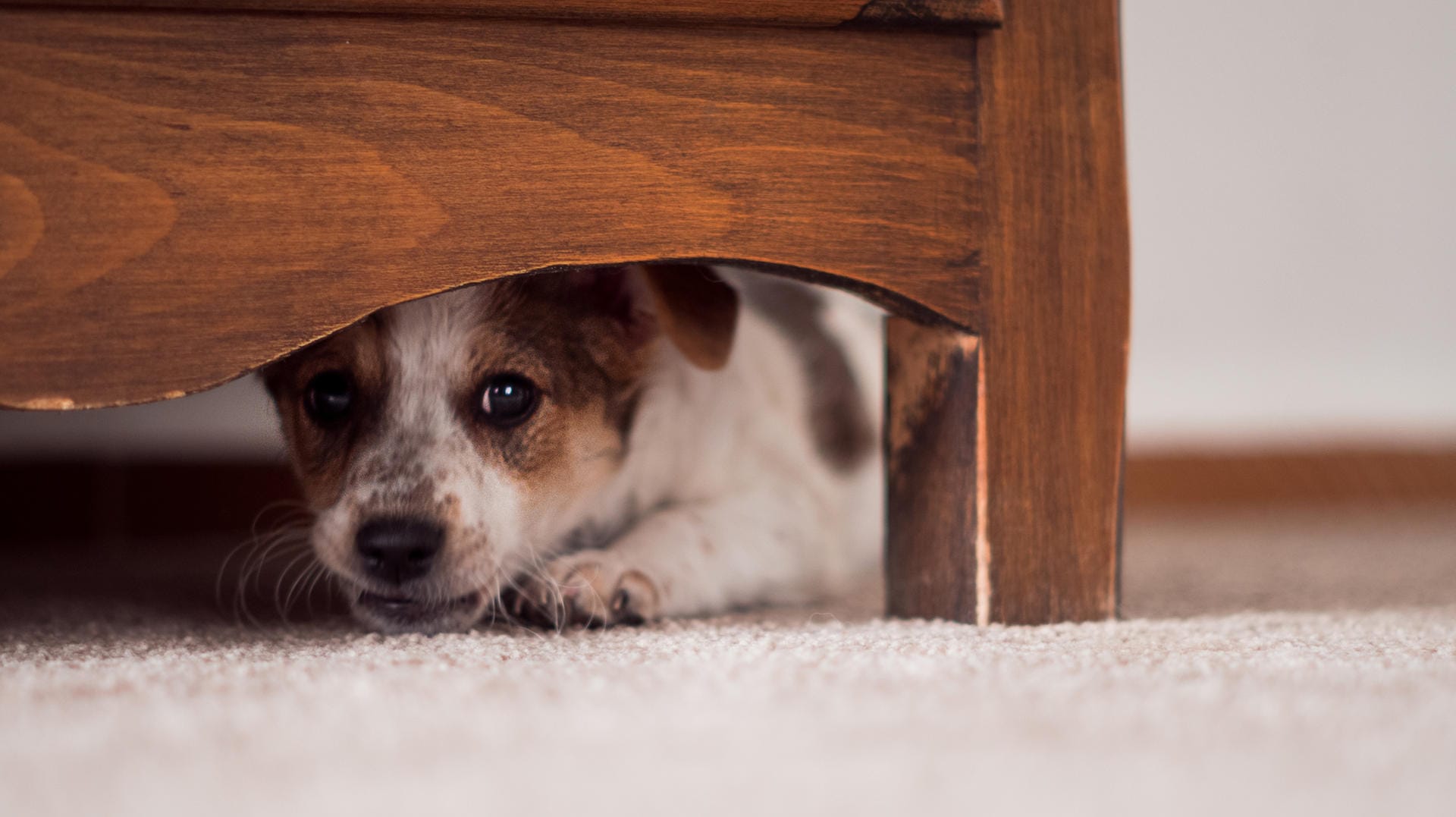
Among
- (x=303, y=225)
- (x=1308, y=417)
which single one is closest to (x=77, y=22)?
(x=303, y=225)

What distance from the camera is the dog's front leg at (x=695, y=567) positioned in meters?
1.09

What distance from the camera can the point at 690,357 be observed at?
127 cm

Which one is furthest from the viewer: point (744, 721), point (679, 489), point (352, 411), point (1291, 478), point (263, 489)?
point (1291, 478)

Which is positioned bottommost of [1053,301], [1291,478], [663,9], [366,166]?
[1291,478]

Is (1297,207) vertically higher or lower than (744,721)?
higher

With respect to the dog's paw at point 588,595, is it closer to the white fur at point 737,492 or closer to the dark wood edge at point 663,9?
the white fur at point 737,492

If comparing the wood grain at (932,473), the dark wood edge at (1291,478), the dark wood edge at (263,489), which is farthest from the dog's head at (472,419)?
the dark wood edge at (1291,478)

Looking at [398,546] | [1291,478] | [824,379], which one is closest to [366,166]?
[398,546]

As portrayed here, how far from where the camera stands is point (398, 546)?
1.04 metres

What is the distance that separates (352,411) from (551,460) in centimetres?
23

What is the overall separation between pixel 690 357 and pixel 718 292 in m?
0.09

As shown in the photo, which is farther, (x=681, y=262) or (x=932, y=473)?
(x=932, y=473)

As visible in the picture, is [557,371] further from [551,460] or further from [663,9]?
[663,9]

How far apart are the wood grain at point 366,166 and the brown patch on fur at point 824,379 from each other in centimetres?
86
